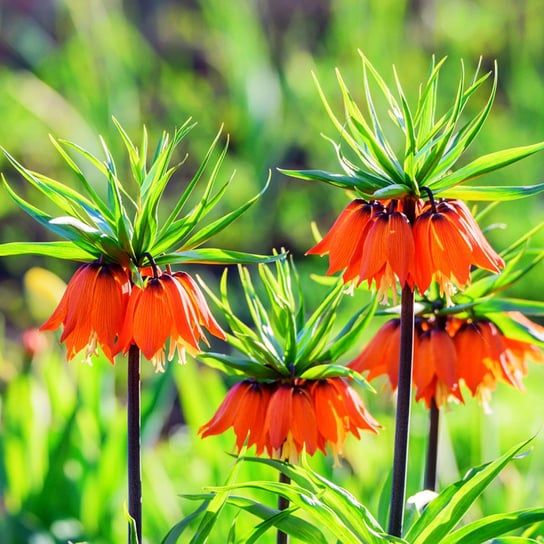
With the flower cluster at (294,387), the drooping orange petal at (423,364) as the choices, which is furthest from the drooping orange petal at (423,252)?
the drooping orange petal at (423,364)

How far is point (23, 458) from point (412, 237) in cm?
151

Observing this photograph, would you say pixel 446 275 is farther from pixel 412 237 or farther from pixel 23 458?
pixel 23 458

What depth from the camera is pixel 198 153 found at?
5.16 metres

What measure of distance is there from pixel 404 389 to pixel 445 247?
6.5 inches

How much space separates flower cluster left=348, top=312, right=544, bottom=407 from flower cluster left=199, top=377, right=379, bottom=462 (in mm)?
111

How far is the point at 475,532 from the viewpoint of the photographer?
1.05 meters

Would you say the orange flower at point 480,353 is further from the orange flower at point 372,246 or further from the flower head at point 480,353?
the orange flower at point 372,246

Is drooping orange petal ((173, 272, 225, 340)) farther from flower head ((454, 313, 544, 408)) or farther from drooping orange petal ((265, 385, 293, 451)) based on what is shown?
flower head ((454, 313, 544, 408))

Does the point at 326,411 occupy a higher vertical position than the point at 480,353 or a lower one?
lower

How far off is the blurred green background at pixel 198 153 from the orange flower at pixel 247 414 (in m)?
0.74

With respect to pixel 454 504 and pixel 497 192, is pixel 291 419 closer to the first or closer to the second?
pixel 454 504

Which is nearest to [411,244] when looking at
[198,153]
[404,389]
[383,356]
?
[404,389]

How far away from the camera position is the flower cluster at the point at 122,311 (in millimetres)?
1005

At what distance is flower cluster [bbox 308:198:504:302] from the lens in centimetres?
100
